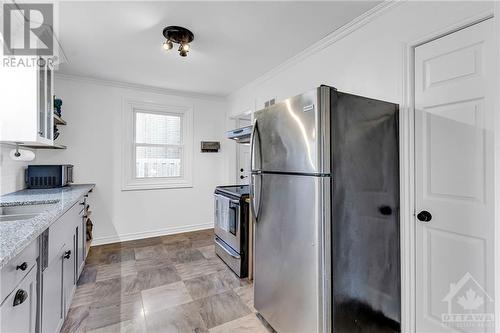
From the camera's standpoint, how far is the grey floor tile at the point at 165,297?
214cm

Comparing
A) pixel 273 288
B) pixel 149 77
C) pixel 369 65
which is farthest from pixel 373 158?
pixel 149 77

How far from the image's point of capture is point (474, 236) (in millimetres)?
1445

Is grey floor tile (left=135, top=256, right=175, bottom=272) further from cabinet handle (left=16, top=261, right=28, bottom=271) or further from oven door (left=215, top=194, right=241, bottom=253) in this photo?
cabinet handle (left=16, top=261, right=28, bottom=271)

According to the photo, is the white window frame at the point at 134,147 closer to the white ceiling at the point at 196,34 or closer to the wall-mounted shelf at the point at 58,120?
the white ceiling at the point at 196,34

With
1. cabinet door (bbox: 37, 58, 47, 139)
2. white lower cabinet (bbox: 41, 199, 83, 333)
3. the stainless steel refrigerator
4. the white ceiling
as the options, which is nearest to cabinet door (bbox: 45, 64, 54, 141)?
cabinet door (bbox: 37, 58, 47, 139)

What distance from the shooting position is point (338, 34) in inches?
88.7

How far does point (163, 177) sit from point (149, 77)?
1638 mm

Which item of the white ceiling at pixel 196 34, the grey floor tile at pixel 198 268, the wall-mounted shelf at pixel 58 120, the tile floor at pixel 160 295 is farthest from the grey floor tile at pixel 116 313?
the white ceiling at pixel 196 34

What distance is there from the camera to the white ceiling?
193 centimetres

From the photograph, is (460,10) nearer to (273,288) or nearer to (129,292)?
(273,288)

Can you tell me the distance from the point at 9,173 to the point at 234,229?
7.78ft

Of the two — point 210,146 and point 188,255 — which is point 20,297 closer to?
point 188,255

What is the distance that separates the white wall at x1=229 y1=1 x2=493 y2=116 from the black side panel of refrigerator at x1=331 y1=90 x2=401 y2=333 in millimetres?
326

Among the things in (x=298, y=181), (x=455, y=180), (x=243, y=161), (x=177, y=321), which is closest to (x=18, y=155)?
(x=177, y=321)
